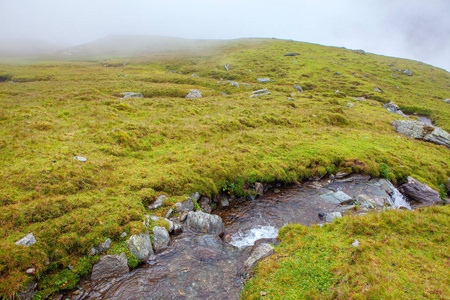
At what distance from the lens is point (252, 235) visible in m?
13.6

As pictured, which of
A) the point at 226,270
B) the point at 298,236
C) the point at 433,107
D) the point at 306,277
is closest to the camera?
the point at 306,277

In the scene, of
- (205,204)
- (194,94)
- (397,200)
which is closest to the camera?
(205,204)

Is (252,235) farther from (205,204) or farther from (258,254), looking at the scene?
(205,204)

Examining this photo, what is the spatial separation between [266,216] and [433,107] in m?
77.6

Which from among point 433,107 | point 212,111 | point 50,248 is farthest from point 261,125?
point 433,107

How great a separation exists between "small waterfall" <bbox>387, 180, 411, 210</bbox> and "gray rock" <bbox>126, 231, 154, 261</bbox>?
2069 cm

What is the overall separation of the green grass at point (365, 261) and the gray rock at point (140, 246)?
5.45 m

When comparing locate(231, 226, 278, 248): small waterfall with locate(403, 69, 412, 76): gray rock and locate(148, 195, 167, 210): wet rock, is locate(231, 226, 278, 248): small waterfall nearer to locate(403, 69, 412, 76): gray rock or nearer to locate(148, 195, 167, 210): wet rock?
locate(148, 195, 167, 210): wet rock

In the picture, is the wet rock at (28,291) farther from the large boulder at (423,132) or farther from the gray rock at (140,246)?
the large boulder at (423,132)

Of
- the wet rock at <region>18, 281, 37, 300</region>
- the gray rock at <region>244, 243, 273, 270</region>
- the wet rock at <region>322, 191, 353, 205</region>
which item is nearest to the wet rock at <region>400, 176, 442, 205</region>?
the wet rock at <region>322, 191, 353, 205</region>

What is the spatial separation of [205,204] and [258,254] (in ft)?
20.1

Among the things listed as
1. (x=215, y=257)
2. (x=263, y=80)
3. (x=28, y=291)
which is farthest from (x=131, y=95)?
(x=263, y=80)

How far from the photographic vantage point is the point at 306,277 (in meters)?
8.41

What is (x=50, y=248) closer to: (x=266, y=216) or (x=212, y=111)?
(x=266, y=216)
